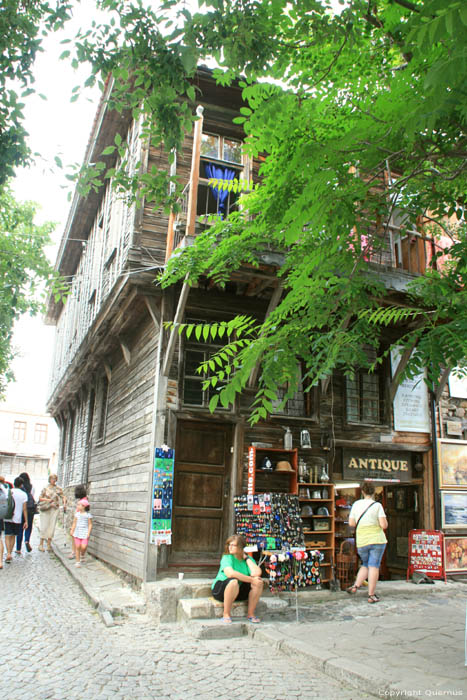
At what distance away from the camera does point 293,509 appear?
8516 mm

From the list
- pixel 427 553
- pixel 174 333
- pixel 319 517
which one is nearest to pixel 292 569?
pixel 319 517

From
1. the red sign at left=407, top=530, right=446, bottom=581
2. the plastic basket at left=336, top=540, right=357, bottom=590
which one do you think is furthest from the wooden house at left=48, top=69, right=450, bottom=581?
the red sign at left=407, top=530, right=446, bottom=581

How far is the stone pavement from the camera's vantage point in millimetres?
4613

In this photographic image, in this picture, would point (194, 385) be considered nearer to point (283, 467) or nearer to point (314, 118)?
point (283, 467)

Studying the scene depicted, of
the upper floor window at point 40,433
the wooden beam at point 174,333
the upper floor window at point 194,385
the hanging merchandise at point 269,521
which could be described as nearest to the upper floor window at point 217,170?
the wooden beam at point 174,333

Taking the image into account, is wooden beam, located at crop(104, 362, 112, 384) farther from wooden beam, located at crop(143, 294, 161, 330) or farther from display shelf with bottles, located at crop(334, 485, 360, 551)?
display shelf with bottles, located at crop(334, 485, 360, 551)

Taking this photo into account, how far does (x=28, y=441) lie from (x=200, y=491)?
1701 inches

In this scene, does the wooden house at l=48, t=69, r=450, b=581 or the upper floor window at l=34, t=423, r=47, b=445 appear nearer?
the wooden house at l=48, t=69, r=450, b=581

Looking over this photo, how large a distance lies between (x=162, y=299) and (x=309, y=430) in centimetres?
346

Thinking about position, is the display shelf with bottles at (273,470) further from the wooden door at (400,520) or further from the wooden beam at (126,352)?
the wooden beam at (126,352)

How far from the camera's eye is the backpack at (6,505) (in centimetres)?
1022

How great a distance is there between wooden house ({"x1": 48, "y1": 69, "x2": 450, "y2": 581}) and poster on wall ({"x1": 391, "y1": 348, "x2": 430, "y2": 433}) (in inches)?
5.0

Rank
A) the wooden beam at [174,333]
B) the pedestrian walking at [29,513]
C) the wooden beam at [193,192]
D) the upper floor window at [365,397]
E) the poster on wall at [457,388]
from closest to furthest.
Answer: the wooden beam at [193,192]
the wooden beam at [174,333]
the upper floor window at [365,397]
the poster on wall at [457,388]
the pedestrian walking at [29,513]

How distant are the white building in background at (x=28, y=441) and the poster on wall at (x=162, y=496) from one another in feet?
127
